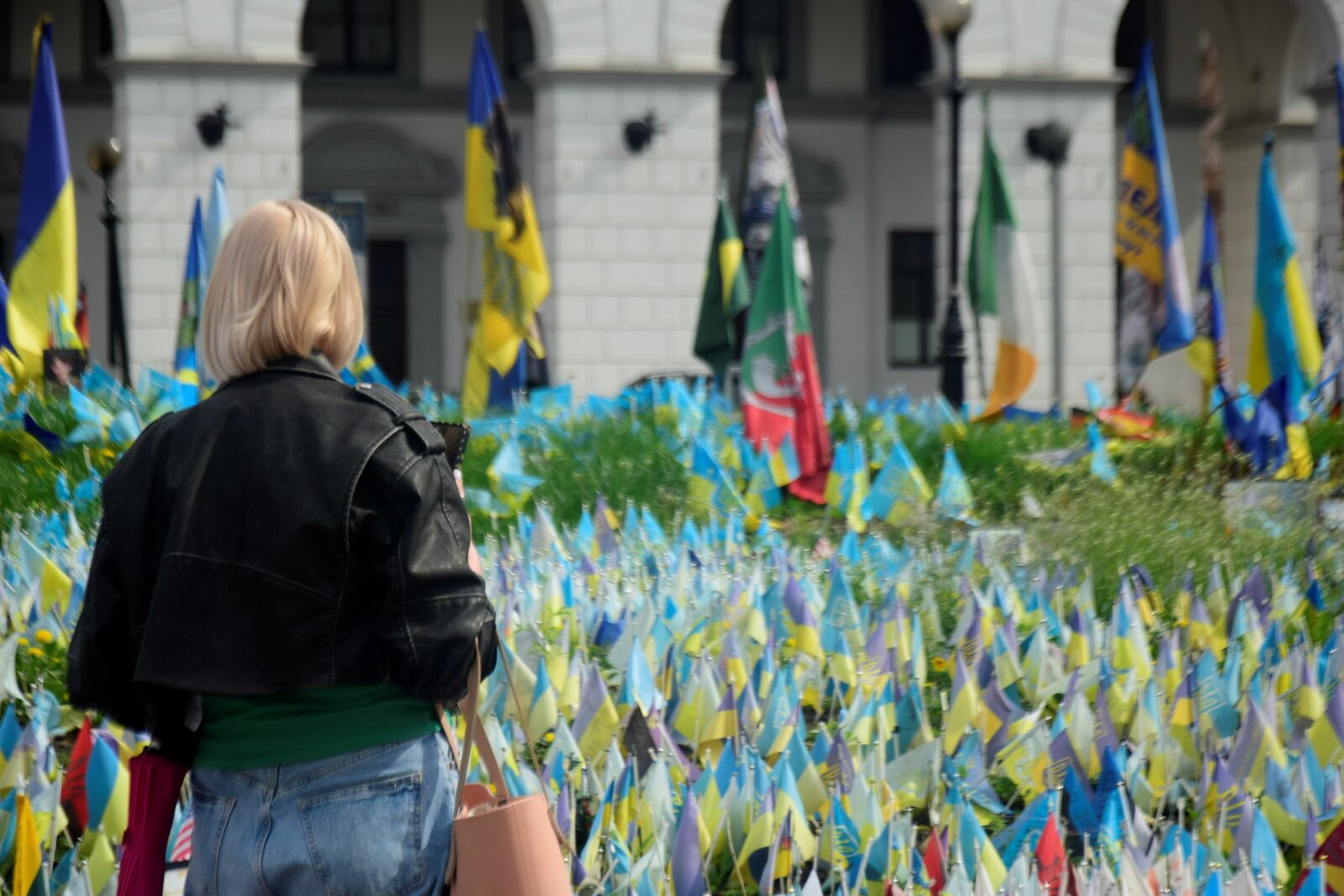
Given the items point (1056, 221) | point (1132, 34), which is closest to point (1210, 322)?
point (1056, 221)

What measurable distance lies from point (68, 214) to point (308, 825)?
8637mm

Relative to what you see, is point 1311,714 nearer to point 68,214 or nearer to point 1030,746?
point 1030,746

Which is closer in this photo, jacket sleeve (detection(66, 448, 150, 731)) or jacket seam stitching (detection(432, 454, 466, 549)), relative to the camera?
jacket seam stitching (detection(432, 454, 466, 549))

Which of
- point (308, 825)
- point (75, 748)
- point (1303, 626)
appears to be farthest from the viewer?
point (1303, 626)

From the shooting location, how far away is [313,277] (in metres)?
2.63

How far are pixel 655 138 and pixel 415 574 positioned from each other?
1640cm

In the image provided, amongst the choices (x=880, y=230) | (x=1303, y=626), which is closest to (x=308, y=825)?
(x=1303, y=626)

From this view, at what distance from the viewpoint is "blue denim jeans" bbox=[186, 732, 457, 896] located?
2566 millimetres

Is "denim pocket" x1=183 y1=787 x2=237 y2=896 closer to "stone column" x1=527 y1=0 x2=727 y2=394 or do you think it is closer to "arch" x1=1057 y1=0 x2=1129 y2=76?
"stone column" x1=527 y1=0 x2=727 y2=394

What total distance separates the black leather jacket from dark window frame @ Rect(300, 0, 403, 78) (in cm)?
2154

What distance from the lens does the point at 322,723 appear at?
8.62ft

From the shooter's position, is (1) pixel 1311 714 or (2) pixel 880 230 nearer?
(1) pixel 1311 714

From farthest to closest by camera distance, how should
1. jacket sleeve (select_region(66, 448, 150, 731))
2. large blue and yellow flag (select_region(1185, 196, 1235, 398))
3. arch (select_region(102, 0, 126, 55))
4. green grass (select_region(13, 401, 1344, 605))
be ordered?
arch (select_region(102, 0, 126, 55)) → large blue and yellow flag (select_region(1185, 196, 1235, 398)) → green grass (select_region(13, 401, 1344, 605)) → jacket sleeve (select_region(66, 448, 150, 731))

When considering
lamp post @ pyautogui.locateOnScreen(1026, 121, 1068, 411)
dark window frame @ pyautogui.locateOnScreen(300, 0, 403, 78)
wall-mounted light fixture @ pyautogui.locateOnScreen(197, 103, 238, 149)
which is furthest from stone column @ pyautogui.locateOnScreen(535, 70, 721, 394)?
dark window frame @ pyautogui.locateOnScreen(300, 0, 403, 78)
